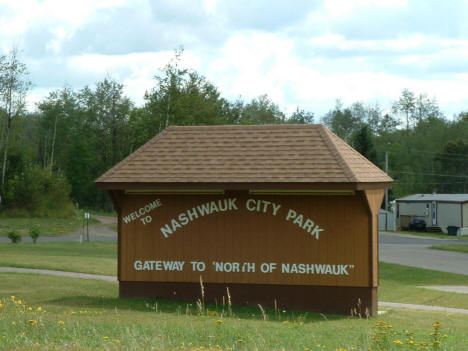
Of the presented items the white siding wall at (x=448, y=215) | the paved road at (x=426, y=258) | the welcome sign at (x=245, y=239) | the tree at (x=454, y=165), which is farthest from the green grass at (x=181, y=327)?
the tree at (x=454, y=165)

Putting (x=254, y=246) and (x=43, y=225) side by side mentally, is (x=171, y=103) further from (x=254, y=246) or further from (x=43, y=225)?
(x=254, y=246)

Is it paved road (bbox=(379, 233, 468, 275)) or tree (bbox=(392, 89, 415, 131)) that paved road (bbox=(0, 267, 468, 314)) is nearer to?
paved road (bbox=(379, 233, 468, 275))

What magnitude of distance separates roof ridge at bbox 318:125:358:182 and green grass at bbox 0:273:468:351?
2.97 m

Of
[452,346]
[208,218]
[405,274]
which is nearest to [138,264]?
[208,218]

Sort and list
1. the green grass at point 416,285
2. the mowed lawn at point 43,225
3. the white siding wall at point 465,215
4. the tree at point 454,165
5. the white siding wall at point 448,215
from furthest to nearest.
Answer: the tree at point 454,165 → the white siding wall at point 448,215 → the white siding wall at point 465,215 → the mowed lawn at point 43,225 → the green grass at point 416,285

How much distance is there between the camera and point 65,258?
30.3m

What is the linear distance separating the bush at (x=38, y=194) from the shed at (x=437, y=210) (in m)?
29.2

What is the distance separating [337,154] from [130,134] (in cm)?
6724

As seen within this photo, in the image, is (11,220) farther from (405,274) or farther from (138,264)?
(138,264)

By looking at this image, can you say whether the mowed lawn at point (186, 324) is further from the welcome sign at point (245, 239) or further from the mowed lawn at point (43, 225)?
the mowed lawn at point (43, 225)

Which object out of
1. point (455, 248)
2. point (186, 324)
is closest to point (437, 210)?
point (455, 248)

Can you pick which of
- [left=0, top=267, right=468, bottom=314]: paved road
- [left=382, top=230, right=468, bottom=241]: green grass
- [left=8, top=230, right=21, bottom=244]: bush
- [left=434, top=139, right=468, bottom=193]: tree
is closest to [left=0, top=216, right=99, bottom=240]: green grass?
[left=8, top=230, right=21, bottom=244]: bush

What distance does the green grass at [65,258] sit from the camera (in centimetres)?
2647

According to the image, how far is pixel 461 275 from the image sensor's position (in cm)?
2856
